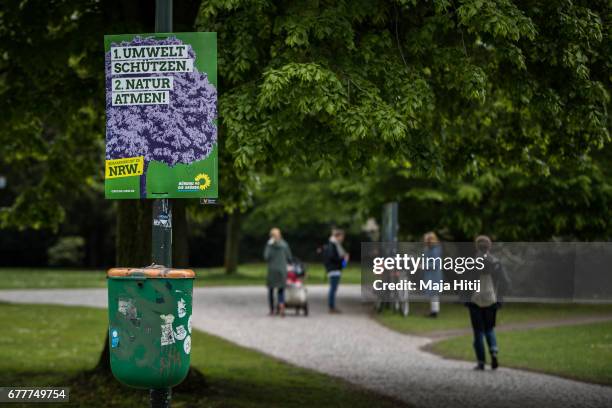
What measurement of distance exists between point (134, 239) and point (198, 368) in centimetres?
282

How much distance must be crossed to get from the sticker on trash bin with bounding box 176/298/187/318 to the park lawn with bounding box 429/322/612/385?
7235mm

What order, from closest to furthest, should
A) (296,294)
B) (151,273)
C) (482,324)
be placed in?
(151,273), (482,324), (296,294)

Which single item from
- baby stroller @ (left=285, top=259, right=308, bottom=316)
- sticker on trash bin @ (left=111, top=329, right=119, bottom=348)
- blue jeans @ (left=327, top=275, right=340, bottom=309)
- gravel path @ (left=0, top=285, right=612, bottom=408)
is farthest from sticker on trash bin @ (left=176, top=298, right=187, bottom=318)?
blue jeans @ (left=327, top=275, right=340, bottom=309)

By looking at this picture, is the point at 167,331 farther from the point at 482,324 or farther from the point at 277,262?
the point at 277,262

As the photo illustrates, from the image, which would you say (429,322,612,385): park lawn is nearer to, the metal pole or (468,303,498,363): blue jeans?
(468,303,498,363): blue jeans

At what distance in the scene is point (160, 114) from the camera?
6297 mm

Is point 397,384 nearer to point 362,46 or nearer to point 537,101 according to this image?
point 537,101

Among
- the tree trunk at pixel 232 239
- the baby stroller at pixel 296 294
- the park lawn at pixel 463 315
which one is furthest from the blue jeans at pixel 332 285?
the tree trunk at pixel 232 239

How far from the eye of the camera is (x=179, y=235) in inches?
427

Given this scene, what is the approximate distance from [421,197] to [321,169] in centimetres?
1514

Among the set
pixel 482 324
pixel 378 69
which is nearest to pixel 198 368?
pixel 482 324

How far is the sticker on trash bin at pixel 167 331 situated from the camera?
6082mm

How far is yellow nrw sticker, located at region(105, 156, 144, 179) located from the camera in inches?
247

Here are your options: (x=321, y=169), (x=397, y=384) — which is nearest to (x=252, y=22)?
(x=321, y=169)
